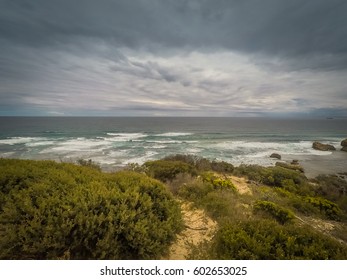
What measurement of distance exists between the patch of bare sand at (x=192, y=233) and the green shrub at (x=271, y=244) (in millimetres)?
587

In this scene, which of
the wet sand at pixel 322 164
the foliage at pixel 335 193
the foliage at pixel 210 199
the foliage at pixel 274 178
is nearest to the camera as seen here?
the foliage at pixel 210 199

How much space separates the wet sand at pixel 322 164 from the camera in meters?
21.1

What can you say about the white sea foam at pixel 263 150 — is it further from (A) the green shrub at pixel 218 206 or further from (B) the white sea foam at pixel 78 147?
(A) the green shrub at pixel 218 206

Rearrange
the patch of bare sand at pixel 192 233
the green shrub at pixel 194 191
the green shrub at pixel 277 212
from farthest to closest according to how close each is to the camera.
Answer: the green shrub at pixel 194 191, the green shrub at pixel 277 212, the patch of bare sand at pixel 192 233

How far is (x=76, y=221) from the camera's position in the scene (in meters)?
3.38

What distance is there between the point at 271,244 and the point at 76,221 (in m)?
3.51

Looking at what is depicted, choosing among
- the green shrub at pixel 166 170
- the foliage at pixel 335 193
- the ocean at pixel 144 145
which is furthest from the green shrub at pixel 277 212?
the ocean at pixel 144 145

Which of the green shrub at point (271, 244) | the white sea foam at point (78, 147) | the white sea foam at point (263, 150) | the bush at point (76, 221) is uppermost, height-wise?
the bush at point (76, 221)


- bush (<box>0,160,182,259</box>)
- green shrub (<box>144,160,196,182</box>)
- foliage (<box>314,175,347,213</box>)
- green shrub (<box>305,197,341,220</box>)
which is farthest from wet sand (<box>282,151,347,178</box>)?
bush (<box>0,160,182,259</box>)

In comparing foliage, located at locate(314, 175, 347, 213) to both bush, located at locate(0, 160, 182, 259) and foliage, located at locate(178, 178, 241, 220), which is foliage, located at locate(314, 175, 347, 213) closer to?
foliage, located at locate(178, 178, 241, 220)

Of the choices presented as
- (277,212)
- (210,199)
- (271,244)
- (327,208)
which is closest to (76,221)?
(271,244)

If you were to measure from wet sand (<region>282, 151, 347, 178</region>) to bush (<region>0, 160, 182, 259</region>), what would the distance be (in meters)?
20.7

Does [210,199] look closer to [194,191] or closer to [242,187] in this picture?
[194,191]
